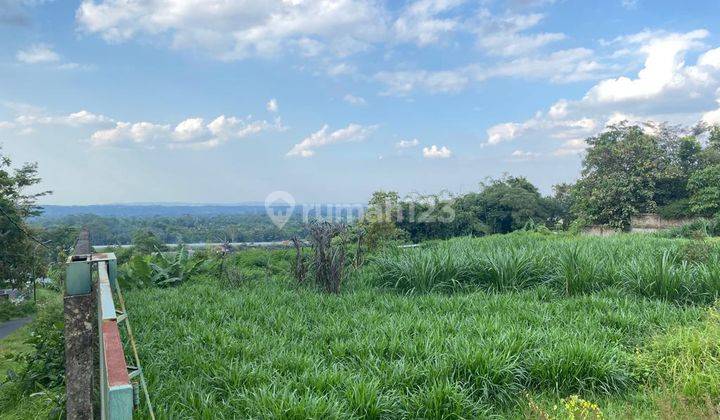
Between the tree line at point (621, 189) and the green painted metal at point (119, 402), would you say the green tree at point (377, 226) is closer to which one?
the tree line at point (621, 189)

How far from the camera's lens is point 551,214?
24.6 meters

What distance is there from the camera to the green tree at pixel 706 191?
61.2 feet

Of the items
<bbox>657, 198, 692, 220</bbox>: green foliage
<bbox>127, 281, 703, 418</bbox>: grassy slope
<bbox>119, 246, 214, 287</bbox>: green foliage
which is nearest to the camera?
<bbox>127, 281, 703, 418</bbox>: grassy slope

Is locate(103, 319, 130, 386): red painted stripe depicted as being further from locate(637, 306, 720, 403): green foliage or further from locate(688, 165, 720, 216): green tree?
locate(688, 165, 720, 216): green tree

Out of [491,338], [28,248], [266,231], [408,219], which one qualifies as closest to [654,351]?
[491,338]

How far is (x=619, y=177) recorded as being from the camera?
21.4 metres

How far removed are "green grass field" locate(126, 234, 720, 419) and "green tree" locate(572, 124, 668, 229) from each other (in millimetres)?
16468

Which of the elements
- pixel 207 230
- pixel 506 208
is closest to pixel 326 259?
pixel 207 230

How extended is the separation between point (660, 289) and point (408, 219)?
11.4m

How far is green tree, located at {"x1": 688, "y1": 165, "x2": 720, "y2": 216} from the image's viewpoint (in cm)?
1864

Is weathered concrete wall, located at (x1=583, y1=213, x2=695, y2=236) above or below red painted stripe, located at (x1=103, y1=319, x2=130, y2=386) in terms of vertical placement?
below

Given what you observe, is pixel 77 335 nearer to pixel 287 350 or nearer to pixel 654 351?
pixel 287 350

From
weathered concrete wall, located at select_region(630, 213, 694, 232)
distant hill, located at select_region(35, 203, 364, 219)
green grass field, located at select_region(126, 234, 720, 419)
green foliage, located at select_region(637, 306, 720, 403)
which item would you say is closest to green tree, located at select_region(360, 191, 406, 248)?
green grass field, located at select_region(126, 234, 720, 419)

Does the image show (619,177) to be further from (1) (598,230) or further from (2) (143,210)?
(2) (143,210)
